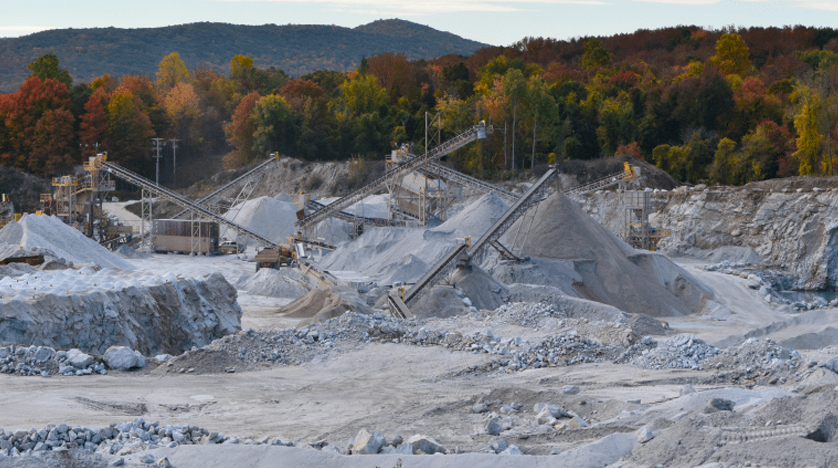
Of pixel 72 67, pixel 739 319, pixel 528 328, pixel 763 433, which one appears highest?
pixel 72 67

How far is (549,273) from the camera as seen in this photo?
99.0ft

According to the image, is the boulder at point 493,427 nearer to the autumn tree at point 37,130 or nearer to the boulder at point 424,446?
the boulder at point 424,446

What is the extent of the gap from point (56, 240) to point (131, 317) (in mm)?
18155

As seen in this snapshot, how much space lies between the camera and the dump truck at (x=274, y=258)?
124 feet

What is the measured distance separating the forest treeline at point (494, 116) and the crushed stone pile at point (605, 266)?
26.9m

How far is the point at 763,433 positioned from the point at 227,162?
66.9 meters

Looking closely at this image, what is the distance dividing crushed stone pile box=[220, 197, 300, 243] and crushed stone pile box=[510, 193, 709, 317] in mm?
20513

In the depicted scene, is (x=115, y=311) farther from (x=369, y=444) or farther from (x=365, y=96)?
(x=365, y=96)

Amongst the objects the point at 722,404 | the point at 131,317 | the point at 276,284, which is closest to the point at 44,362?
the point at 131,317

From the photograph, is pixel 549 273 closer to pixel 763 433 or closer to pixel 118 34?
pixel 763 433

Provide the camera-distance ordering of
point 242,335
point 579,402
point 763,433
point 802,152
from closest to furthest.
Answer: point 763,433 < point 579,402 < point 242,335 < point 802,152

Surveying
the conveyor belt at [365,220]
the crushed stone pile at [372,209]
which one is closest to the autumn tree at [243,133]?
the crushed stone pile at [372,209]

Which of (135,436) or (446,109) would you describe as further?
(446,109)

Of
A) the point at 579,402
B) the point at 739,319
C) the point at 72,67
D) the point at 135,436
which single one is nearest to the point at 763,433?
the point at 579,402
